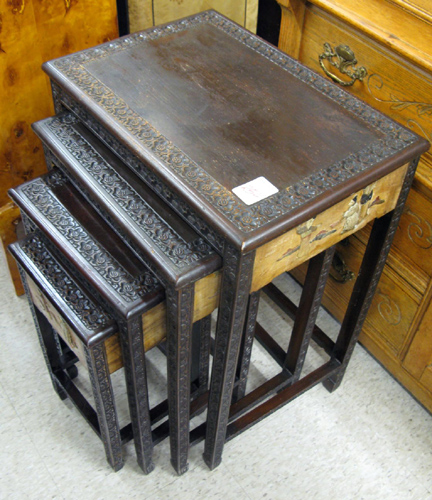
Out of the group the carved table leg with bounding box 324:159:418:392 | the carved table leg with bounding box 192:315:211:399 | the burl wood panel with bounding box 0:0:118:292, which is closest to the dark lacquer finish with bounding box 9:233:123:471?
the carved table leg with bounding box 192:315:211:399

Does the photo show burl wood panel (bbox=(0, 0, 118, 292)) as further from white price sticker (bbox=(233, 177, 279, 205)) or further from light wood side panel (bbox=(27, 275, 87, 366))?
white price sticker (bbox=(233, 177, 279, 205))

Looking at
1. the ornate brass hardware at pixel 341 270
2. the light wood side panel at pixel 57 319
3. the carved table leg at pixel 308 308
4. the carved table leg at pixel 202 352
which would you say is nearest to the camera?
the light wood side panel at pixel 57 319

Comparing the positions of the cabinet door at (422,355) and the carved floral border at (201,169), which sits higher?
the carved floral border at (201,169)

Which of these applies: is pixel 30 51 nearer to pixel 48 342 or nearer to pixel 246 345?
pixel 48 342

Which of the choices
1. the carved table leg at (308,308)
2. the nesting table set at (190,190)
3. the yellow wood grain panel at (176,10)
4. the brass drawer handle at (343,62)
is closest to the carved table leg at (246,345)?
the nesting table set at (190,190)

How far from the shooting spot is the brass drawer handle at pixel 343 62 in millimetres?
1462

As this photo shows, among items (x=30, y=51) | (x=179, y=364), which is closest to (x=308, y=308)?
(x=179, y=364)

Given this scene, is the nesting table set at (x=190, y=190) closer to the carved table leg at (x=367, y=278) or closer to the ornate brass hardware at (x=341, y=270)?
the carved table leg at (x=367, y=278)

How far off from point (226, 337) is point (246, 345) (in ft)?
1.27

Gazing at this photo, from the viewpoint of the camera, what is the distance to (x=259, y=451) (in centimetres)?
172

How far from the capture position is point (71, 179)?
1375mm

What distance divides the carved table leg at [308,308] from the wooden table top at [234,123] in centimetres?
29

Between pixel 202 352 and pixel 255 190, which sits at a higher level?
pixel 255 190

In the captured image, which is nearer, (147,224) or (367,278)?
(147,224)
